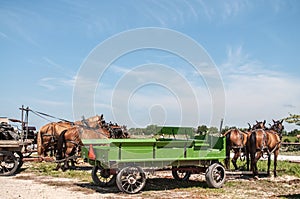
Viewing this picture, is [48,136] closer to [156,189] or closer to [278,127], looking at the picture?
[156,189]

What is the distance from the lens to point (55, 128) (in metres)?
17.0

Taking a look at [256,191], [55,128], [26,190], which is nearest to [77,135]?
[55,128]

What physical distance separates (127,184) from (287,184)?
543 cm

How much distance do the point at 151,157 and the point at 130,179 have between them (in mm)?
801

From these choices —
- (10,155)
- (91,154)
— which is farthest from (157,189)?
(10,155)

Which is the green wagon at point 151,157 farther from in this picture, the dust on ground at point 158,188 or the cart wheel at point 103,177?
the dust on ground at point 158,188

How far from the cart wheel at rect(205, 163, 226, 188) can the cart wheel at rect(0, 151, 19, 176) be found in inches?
275

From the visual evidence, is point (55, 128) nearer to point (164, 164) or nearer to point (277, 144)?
point (164, 164)

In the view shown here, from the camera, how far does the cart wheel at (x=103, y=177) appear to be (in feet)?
34.9

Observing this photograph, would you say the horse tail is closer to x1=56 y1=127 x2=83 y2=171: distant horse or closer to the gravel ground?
x1=56 y1=127 x2=83 y2=171: distant horse

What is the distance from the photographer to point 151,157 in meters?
9.87

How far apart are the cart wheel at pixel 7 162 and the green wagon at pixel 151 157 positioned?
11.8 ft

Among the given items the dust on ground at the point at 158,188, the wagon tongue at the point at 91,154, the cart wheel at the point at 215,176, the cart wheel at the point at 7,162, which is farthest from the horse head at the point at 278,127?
the cart wheel at the point at 7,162

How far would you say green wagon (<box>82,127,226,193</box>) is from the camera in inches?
376
